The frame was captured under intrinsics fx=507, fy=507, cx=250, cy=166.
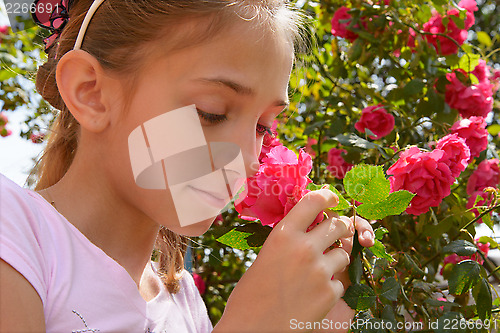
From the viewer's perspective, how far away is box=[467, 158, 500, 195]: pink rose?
5.00 feet

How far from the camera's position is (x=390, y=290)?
0.99 metres

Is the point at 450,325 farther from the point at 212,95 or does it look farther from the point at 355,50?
the point at 355,50

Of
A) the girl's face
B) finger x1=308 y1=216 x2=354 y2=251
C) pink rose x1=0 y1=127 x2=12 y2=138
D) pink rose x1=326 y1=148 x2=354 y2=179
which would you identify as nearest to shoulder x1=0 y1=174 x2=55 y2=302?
the girl's face

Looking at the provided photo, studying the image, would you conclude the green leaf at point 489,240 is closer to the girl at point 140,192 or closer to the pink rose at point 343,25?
the girl at point 140,192

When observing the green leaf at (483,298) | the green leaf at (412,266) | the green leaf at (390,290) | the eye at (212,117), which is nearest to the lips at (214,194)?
the eye at (212,117)

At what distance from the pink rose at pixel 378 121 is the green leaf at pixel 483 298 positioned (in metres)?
0.61

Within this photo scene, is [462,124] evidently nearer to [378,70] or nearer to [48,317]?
[378,70]

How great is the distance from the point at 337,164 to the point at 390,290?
70cm

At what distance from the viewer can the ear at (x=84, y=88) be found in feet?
3.12

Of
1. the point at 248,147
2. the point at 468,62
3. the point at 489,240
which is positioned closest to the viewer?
the point at 248,147

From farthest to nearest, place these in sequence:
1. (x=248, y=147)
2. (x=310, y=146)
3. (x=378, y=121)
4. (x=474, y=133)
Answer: (x=310, y=146) → (x=378, y=121) → (x=474, y=133) → (x=248, y=147)

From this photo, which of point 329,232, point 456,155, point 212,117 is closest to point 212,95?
point 212,117

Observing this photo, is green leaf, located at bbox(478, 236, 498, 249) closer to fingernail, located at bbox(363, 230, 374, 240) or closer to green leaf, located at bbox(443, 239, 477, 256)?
green leaf, located at bbox(443, 239, 477, 256)

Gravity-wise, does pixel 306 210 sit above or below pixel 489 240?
above
